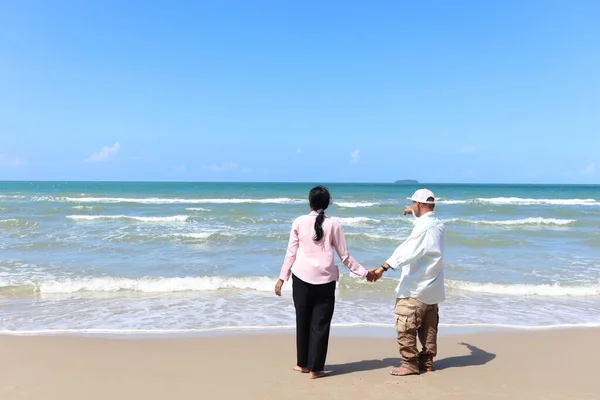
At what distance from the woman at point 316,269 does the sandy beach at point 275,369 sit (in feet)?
1.14

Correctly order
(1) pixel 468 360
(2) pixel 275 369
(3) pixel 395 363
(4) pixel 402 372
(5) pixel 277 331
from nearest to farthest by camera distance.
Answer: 1. (4) pixel 402 372
2. (2) pixel 275 369
3. (3) pixel 395 363
4. (1) pixel 468 360
5. (5) pixel 277 331

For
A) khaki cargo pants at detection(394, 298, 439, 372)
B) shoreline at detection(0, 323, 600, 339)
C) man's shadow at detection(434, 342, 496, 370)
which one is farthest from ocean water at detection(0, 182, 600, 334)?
khaki cargo pants at detection(394, 298, 439, 372)

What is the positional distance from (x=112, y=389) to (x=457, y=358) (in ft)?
10.5

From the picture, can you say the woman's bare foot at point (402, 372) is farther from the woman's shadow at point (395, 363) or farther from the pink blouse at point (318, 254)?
the pink blouse at point (318, 254)

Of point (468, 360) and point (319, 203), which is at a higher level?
point (319, 203)

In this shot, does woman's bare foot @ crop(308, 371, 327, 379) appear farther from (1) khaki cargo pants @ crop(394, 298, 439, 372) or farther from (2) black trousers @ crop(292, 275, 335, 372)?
(1) khaki cargo pants @ crop(394, 298, 439, 372)

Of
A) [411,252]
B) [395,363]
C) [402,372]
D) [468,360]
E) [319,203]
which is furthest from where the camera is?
[468,360]

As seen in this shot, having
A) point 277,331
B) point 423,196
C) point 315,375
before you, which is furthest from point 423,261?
point 277,331

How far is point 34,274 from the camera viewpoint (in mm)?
8977

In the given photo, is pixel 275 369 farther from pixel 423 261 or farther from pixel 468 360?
pixel 468 360

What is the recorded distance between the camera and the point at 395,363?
4461 mm

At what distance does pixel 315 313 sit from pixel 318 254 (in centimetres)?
51

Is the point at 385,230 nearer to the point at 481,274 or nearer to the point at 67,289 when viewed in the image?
the point at 481,274

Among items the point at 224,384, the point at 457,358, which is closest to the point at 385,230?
the point at 457,358
